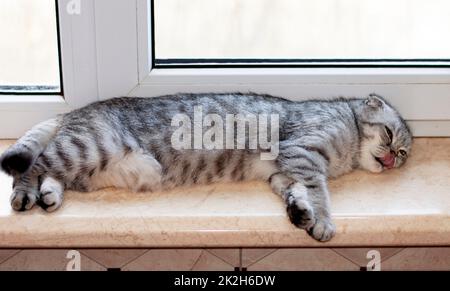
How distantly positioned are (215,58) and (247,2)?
0.54 feet

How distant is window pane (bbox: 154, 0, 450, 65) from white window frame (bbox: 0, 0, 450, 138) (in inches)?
2.2

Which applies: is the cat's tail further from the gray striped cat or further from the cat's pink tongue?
the cat's pink tongue

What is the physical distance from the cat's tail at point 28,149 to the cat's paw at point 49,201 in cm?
7

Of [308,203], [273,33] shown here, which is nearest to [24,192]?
[308,203]

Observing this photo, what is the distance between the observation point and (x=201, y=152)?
4.54 ft

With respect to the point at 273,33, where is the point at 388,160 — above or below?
below

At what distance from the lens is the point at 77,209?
4.03ft

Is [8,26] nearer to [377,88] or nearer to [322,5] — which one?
[322,5]

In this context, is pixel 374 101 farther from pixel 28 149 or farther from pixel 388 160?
pixel 28 149

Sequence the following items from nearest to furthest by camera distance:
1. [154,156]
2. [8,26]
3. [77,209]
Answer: [77,209], [154,156], [8,26]

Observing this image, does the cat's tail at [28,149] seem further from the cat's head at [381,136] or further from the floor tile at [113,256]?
the cat's head at [381,136]

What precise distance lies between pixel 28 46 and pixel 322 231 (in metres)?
0.87
